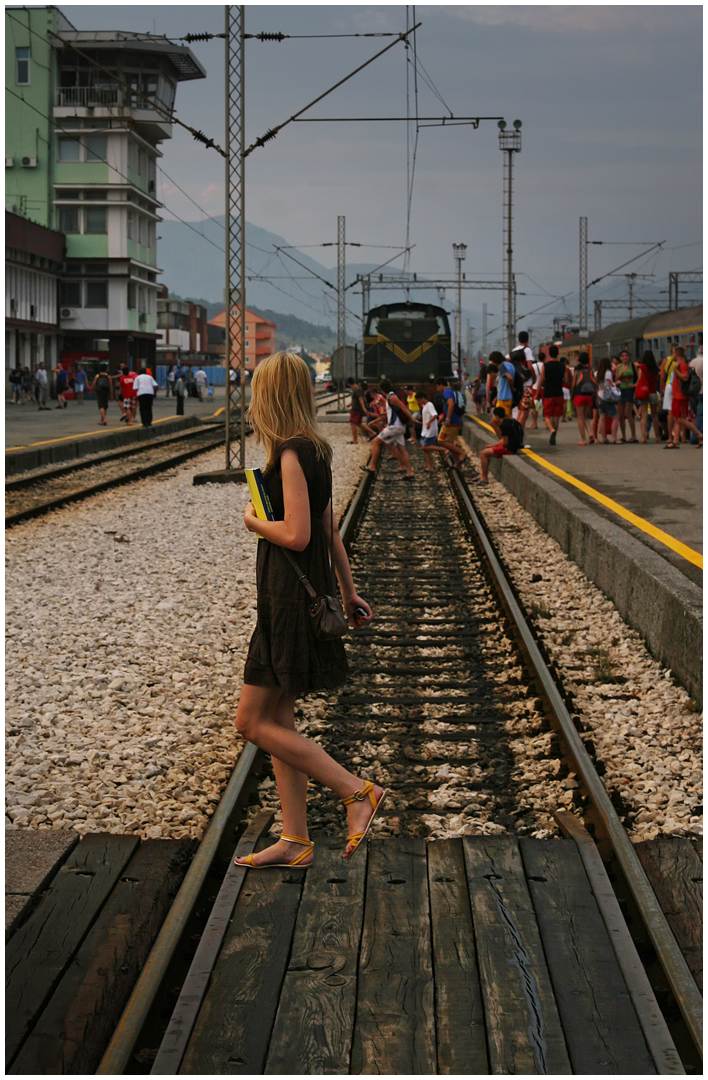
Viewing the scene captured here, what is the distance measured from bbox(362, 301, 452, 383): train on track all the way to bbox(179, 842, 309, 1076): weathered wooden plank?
2904cm

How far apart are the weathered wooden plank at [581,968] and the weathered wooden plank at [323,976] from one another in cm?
63

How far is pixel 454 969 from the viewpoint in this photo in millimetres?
3799

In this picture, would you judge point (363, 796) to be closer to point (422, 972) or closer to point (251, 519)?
point (422, 972)

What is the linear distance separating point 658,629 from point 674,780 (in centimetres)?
240

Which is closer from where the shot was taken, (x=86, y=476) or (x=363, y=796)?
(x=363, y=796)

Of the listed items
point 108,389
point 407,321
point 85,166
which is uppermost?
point 85,166

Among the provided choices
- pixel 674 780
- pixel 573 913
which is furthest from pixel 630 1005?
pixel 674 780

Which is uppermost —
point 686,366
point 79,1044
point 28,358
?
point 28,358

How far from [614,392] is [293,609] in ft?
60.2

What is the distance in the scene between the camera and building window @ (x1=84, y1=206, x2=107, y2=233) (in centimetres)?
6731

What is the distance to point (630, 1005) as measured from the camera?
3.56 m

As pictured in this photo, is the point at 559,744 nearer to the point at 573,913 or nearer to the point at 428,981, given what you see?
the point at 573,913

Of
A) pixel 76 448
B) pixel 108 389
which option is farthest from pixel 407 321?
pixel 76 448

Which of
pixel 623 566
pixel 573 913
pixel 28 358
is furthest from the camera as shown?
pixel 28 358
